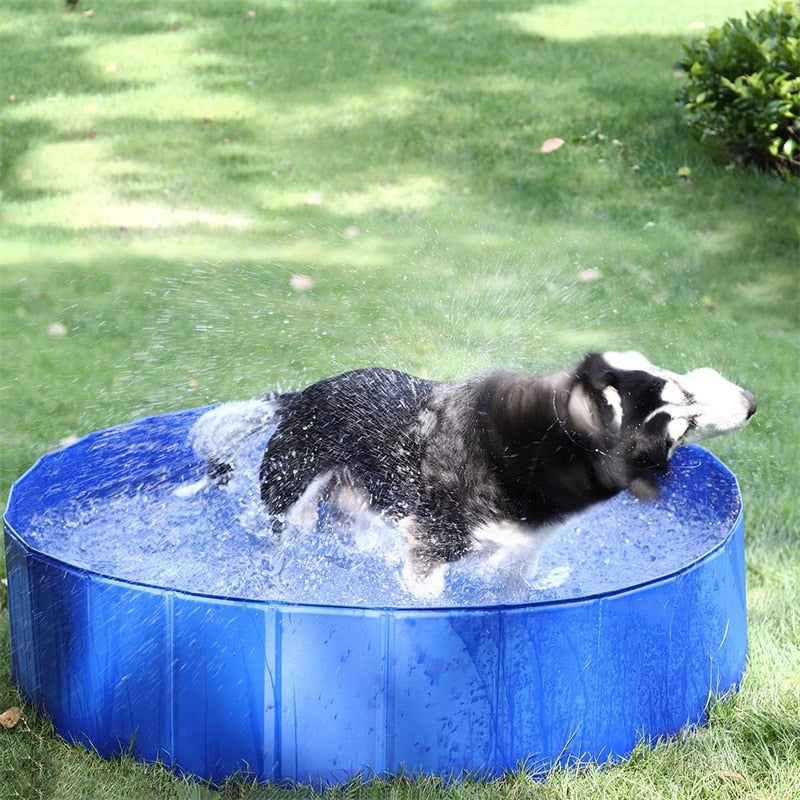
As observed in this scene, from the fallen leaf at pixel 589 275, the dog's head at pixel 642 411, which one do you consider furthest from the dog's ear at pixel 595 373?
the fallen leaf at pixel 589 275

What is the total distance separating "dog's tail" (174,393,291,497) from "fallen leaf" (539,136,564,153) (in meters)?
5.85

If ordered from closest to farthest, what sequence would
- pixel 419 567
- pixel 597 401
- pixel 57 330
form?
pixel 597 401, pixel 419 567, pixel 57 330

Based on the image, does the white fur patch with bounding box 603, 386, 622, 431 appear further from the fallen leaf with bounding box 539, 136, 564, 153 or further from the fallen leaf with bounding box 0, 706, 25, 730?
the fallen leaf with bounding box 539, 136, 564, 153

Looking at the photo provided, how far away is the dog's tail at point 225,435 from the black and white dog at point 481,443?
0.86 ft

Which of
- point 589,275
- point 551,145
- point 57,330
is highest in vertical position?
point 551,145

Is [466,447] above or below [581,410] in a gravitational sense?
below

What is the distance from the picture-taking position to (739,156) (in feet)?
29.8

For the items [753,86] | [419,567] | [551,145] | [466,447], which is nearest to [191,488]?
[419,567]

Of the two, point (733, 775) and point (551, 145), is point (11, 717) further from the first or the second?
point (551, 145)

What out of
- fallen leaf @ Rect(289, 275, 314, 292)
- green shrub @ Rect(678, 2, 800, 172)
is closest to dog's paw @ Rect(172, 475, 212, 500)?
fallen leaf @ Rect(289, 275, 314, 292)

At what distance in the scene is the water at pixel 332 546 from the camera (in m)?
3.62

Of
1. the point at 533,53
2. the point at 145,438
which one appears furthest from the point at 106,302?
the point at 533,53

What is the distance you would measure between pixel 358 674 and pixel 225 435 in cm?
159

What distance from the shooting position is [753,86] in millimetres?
8000
